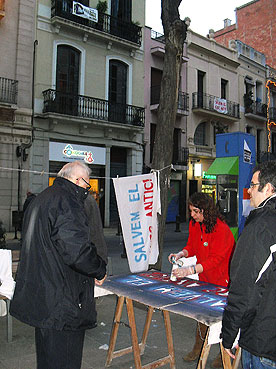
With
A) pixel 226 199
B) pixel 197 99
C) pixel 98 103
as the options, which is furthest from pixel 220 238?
pixel 197 99

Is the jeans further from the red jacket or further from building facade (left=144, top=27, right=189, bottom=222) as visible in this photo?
building facade (left=144, top=27, right=189, bottom=222)

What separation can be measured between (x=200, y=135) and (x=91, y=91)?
8931 millimetres

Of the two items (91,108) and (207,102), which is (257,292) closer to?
(91,108)

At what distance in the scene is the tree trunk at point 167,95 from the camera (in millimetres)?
5879

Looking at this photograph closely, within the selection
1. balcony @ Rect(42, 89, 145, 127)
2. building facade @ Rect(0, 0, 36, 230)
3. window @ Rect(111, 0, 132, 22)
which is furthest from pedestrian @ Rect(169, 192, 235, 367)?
window @ Rect(111, 0, 132, 22)

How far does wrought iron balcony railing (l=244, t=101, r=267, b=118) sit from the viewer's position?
83.3ft

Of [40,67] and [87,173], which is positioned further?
[40,67]

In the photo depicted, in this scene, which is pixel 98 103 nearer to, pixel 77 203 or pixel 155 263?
pixel 155 263

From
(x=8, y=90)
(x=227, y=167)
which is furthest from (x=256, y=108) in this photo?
(x=227, y=167)

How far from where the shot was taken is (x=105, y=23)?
674 inches

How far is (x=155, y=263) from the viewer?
18.7 feet

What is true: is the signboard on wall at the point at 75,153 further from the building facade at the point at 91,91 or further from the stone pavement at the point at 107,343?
the stone pavement at the point at 107,343

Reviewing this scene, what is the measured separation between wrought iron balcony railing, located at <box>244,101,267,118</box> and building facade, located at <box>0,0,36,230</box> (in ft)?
52.7

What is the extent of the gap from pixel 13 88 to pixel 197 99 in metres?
11.7
